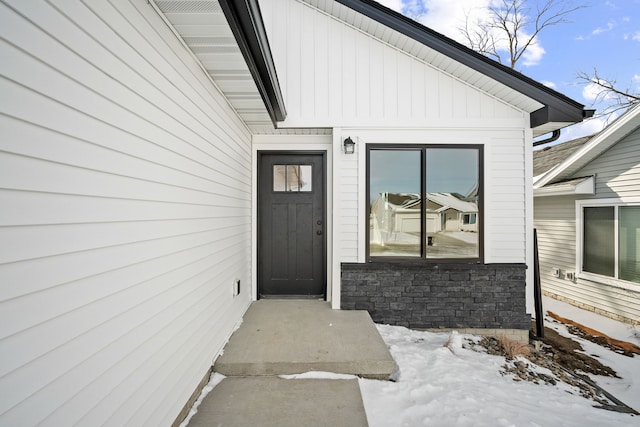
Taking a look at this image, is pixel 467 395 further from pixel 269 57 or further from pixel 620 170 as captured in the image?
pixel 620 170

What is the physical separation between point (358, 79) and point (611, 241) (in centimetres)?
525

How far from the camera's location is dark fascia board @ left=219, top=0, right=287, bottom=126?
1.52 metres

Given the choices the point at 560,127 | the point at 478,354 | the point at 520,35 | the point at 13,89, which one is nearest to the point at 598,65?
the point at 520,35

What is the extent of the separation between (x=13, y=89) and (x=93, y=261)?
2.09ft

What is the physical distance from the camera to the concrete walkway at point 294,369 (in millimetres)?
1806

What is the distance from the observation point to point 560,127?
344cm

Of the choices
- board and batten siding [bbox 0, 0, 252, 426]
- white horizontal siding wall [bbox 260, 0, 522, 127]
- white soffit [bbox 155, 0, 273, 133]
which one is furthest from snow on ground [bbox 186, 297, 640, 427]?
white horizontal siding wall [bbox 260, 0, 522, 127]

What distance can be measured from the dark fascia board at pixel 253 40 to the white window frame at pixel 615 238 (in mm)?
5896

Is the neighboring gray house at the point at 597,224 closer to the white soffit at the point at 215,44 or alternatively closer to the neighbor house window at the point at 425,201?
the neighbor house window at the point at 425,201

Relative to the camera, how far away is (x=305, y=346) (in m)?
2.51

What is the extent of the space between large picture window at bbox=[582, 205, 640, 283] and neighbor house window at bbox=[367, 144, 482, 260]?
322cm

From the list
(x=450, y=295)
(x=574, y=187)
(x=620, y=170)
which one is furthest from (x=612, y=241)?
(x=450, y=295)

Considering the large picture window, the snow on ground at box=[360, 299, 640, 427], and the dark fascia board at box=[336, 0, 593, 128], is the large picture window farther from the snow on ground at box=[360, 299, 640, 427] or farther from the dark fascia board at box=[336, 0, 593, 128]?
the dark fascia board at box=[336, 0, 593, 128]

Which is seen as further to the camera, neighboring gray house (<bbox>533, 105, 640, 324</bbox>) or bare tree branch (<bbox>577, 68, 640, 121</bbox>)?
bare tree branch (<bbox>577, 68, 640, 121</bbox>)
